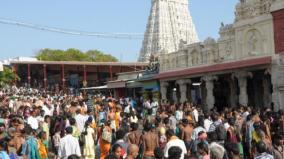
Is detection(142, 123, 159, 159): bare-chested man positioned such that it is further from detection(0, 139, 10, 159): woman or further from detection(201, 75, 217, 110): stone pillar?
detection(201, 75, 217, 110): stone pillar

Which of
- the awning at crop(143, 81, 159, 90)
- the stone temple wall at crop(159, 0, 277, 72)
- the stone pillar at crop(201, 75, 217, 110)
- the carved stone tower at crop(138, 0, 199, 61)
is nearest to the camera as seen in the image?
the stone temple wall at crop(159, 0, 277, 72)

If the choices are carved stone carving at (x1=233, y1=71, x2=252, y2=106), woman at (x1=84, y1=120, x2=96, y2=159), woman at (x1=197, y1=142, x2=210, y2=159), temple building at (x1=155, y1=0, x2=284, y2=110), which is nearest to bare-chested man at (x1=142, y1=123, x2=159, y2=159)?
woman at (x1=197, y1=142, x2=210, y2=159)

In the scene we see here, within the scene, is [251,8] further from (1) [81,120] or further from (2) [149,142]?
(2) [149,142]

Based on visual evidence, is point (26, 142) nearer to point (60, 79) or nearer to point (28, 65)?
point (28, 65)

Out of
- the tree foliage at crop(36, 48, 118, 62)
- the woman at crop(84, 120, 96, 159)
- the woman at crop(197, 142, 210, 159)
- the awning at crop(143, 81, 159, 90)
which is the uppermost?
the tree foliage at crop(36, 48, 118, 62)

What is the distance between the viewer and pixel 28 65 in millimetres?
49906

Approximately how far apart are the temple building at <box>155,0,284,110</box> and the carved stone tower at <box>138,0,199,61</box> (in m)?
30.1

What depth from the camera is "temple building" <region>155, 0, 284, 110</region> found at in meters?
21.9

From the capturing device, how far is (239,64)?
905 inches

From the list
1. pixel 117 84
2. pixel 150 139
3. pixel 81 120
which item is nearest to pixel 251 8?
pixel 81 120

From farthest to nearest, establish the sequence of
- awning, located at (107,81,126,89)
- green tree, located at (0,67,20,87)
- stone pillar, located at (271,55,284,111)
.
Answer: green tree, located at (0,67,20,87) < awning, located at (107,81,126,89) < stone pillar, located at (271,55,284,111)

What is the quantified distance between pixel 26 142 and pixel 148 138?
2574 mm

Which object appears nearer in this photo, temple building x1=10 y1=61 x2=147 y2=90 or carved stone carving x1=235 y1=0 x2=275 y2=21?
carved stone carving x1=235 y1=0 x2=275 y2=21

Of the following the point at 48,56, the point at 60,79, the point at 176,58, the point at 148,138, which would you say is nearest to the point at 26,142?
the point at 148,138
